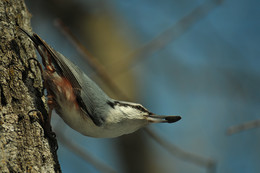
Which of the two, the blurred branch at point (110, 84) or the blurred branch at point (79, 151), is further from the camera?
the blurred branch at point (79, 151)

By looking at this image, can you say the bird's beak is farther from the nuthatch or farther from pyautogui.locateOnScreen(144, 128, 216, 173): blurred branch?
the nuthatch

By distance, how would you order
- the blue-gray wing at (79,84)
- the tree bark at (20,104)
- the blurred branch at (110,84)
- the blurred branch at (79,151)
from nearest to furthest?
the tree bark at (20,104) < the blue-gray wing at (79,84) < the blurred branch at (110,84) < the blurred branch at (79,151)

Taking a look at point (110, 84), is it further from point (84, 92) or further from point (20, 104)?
point (20, 104)

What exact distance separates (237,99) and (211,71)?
775mm

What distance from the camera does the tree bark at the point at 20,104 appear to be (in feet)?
5.16

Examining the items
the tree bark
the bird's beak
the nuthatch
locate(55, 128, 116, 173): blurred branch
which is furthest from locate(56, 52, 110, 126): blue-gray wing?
locate(55, 128, 116, 173): blurred branch

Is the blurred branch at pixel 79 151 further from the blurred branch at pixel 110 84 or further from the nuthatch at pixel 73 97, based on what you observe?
the nuthatch at pixel 73 97

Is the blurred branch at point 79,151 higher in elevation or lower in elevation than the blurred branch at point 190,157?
lower

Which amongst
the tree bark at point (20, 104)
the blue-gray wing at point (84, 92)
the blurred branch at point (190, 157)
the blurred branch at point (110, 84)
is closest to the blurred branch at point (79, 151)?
the blurred branch at point (110, 84)

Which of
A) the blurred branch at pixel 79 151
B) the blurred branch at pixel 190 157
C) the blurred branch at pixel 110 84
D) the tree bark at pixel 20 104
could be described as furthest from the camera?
the blurred branch at pixel 79 151

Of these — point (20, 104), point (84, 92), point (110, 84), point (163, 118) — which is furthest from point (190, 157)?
point (20, 104)

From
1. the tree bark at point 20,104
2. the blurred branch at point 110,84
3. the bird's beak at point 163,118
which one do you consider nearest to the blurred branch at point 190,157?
the blurred branch at point 110,84

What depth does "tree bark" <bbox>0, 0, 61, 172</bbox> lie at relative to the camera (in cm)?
157

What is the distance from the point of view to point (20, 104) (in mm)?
1783
